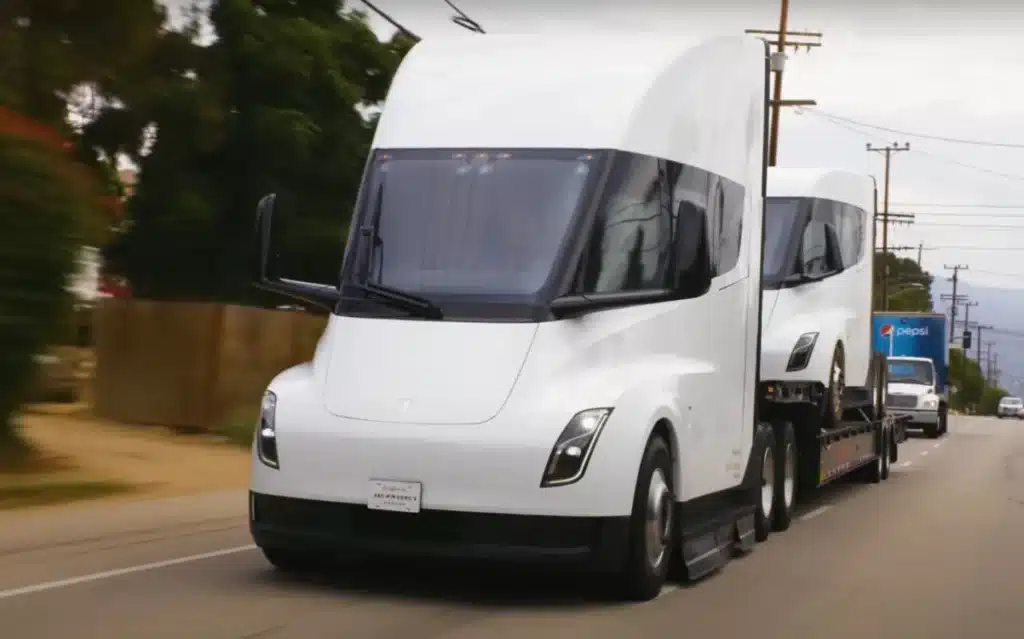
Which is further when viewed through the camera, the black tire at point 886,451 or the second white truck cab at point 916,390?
the second white truck cab at point 916,390

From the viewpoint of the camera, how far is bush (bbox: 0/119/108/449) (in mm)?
13859

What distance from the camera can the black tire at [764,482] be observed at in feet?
43.4

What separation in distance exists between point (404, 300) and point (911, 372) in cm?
3254

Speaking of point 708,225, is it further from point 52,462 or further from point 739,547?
point 52,462

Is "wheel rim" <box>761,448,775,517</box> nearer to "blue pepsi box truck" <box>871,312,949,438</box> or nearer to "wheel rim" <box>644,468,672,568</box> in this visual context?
"wheel rim" <box>644,468,672,568</box>

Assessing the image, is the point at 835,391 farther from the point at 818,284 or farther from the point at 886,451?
the point at 886,451

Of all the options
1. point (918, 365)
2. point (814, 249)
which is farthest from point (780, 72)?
point (814, 249)

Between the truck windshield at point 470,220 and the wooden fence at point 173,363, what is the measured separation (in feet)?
37.6

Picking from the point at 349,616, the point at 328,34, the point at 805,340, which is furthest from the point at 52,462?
the point at 328,34

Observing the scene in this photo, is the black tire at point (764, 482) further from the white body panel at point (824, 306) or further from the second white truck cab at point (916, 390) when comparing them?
the second white truck cab at point (916, 390)

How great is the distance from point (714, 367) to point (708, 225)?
94 cm

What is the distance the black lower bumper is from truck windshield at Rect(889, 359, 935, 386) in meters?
32.0

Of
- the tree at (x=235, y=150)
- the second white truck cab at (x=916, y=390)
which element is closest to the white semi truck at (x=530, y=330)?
the tree at (x=235, y=150)

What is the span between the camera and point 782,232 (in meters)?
16.7
